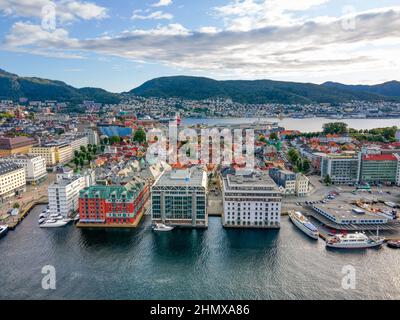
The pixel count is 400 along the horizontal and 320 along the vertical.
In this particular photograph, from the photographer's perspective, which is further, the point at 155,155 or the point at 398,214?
the point at 155,155

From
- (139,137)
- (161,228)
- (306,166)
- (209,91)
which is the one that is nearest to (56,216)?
(161,228)

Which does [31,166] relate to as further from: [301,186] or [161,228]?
[301,186]

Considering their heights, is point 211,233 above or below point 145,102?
below

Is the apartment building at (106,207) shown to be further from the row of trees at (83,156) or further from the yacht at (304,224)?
the row of trees at (83,156)

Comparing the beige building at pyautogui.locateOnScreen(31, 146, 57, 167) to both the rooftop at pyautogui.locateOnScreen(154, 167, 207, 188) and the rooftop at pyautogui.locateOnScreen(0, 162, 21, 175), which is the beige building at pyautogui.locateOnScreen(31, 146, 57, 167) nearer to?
the rooftop at pyautogui.locateOnScreen(0, 162, 21, 175)

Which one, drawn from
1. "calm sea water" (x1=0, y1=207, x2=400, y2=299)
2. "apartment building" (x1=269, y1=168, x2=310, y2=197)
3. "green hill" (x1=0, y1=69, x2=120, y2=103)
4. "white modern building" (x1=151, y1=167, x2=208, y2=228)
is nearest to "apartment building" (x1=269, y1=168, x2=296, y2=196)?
"apartment building" (x1=269, y1=168, x2=310, y2=197)

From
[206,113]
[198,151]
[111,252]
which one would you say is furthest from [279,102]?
[111,252]

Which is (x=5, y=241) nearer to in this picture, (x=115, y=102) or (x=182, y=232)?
(x=182, y=232)
